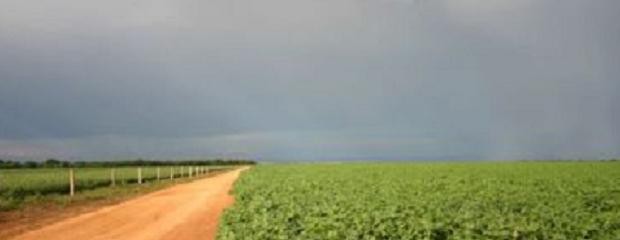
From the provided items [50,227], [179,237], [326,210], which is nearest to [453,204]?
[326,210]

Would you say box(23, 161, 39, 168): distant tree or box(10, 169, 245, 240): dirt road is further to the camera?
box(23, 161, 39, 168): distant tree

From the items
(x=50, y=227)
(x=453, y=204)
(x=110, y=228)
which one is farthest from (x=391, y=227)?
(x=50, y=227)

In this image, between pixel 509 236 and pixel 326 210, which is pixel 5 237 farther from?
pixel 509 236

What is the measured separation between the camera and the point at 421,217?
1338cm

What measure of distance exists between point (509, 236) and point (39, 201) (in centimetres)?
3026

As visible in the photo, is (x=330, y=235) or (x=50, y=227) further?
(x=50, y=227)

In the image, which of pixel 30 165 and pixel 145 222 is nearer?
pixel 145 222

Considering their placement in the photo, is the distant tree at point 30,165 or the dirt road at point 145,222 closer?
the dirt road at point 145,222

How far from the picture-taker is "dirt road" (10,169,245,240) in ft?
77.6

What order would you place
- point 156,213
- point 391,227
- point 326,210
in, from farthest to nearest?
point 156,213 < point 326,210 < point 391,227

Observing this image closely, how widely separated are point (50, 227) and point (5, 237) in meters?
2.29

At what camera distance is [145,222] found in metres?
26.9

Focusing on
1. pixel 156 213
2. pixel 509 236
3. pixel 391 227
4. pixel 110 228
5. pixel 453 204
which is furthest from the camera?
pixel 156 213

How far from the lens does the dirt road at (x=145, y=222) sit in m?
23.7
